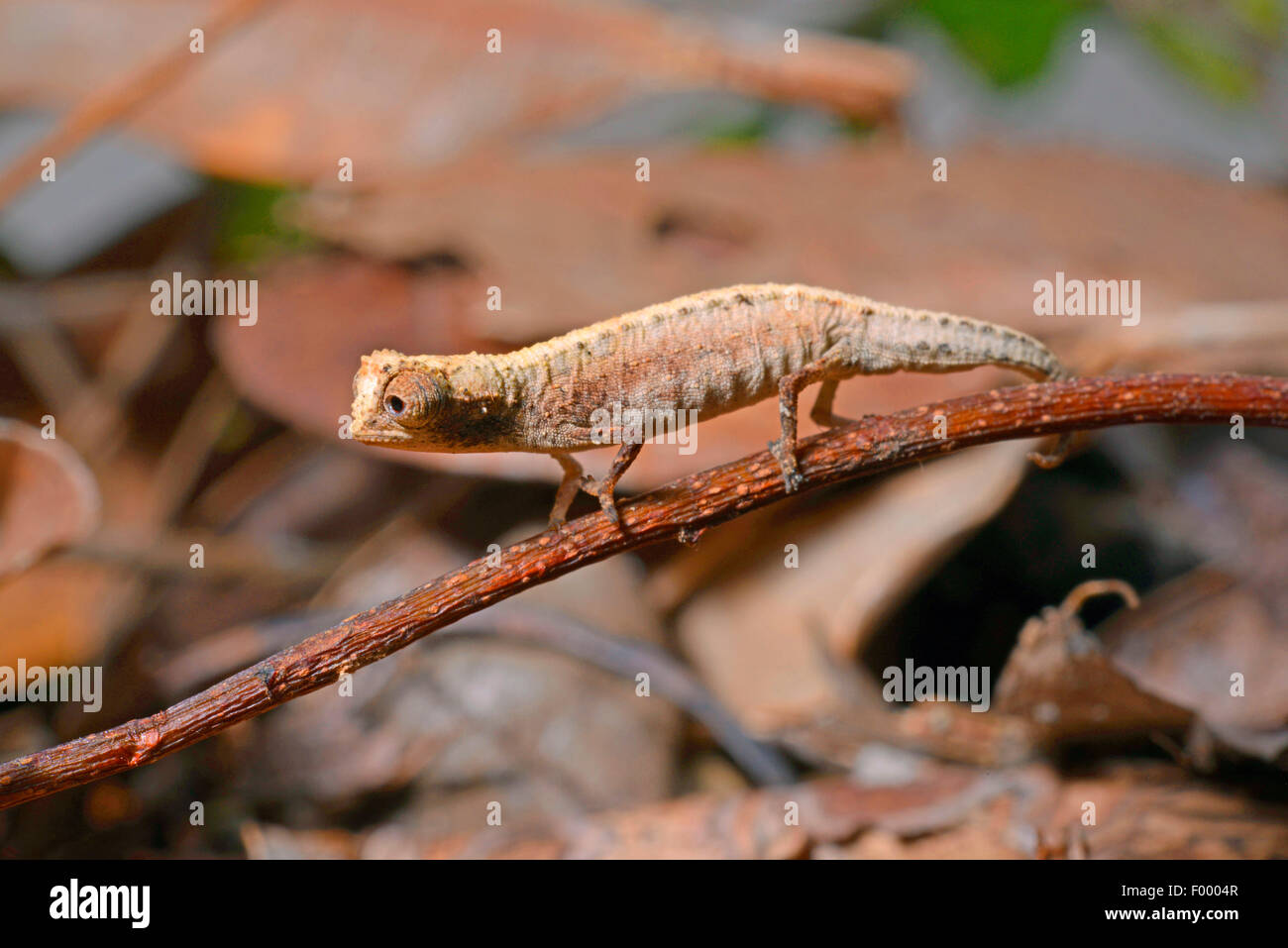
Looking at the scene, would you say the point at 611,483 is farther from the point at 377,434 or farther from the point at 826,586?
the point at 826,586

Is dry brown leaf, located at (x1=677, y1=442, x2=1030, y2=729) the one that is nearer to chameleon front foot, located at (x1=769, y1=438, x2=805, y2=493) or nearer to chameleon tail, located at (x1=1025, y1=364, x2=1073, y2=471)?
chameleon tail, located at (x1=1025, y1=364, x2=1073, y2=471)

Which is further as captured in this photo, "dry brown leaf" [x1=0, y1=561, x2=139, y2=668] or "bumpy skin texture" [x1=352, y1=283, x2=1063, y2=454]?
"dry brown leaf" [x1=0, y1=561, x2=139, y2=668]

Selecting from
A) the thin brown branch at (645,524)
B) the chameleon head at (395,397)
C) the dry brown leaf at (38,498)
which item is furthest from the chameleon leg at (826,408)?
the dry brown leaf at (38,498)

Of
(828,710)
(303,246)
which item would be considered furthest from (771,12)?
(828,710)

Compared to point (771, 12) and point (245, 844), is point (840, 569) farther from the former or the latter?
point (771, 12)

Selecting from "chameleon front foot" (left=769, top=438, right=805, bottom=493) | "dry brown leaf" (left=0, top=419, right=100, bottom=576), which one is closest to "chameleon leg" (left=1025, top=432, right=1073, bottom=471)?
"chameleon front foot" (left=769, top=438, right=805, bottom=493)

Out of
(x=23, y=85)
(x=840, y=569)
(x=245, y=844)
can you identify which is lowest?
(x=245, y=844)
